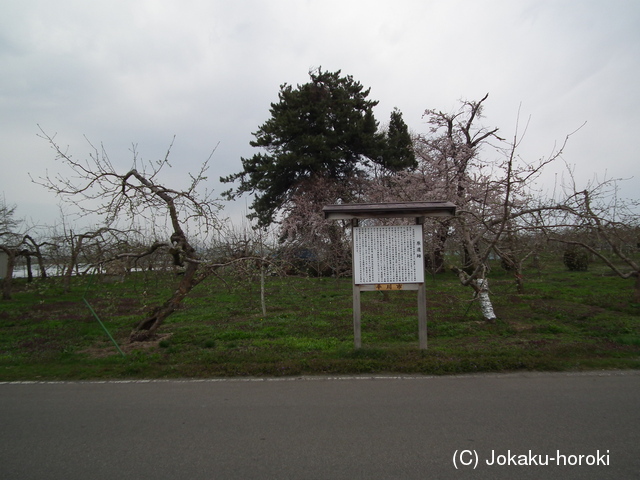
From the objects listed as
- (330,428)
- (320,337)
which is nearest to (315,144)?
(320,337)

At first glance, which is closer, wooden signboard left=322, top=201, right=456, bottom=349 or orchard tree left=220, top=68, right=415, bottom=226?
wooden signboard left=322, top=201, right=456, bottom=349

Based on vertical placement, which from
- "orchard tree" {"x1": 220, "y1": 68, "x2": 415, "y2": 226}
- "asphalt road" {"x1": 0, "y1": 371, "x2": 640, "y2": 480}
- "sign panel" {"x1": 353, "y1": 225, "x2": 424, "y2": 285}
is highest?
"orchard tree" {"x1": 220, "y1": 68, "x2": 415, "y2": 226}

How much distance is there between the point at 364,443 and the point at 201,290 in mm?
17465

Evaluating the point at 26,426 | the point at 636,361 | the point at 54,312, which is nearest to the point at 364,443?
the point at 26,426

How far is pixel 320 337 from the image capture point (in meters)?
9.32

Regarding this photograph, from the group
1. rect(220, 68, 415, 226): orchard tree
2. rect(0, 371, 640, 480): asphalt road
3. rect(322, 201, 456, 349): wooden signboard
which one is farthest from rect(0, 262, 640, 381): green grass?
rect(220, 68, 415, 226): orchard tree

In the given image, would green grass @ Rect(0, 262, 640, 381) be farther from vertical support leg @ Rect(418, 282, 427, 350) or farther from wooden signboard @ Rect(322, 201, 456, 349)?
wooden signboard @ Rect(322, 201, 456, 349)

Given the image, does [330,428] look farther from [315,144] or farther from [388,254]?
[315,144]

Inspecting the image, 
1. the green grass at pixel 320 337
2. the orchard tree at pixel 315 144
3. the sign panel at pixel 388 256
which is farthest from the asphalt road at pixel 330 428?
the orchard tree at pixel 315 144

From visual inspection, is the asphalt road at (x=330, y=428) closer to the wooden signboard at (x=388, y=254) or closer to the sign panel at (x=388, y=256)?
the wooden signboard at (x=388, y=254)

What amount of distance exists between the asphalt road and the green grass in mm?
544

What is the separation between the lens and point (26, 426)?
4.82 m

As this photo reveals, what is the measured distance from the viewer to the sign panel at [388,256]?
25.6 ft

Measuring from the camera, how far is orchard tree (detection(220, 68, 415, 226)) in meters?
24.7
